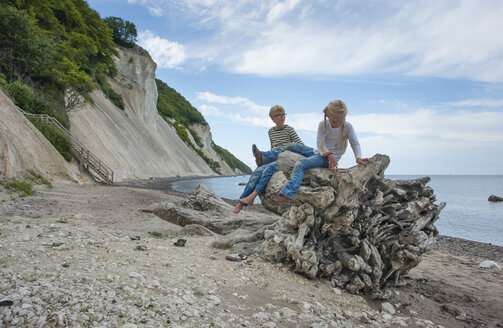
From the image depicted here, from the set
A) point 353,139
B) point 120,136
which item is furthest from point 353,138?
point 120,136

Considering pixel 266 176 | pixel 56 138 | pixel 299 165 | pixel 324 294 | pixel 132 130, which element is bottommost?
pixel 324 294

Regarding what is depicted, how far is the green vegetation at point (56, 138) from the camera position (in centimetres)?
1792

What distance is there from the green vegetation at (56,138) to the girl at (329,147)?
18518 mm

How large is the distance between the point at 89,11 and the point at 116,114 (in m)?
14.3

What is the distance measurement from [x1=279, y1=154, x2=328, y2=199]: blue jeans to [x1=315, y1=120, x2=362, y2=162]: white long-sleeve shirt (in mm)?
156

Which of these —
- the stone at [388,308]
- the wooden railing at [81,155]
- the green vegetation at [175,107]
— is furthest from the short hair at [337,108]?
the green vegetation at [175,107]

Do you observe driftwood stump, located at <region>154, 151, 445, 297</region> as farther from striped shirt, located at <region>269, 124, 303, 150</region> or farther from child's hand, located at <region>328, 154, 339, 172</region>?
striped shirt, located at <region>269, 124, 303, 150</region>

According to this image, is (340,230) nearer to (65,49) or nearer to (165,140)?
(65,49)

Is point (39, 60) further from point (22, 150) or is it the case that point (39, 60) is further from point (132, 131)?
point (132, 131)

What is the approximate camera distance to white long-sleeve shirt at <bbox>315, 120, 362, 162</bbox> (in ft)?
15.7

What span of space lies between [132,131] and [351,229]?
37.4 m

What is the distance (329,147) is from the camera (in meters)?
4.96

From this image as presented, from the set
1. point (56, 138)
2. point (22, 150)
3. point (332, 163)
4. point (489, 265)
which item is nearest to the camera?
point (332, 163)

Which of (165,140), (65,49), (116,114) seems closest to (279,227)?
(65,49)
